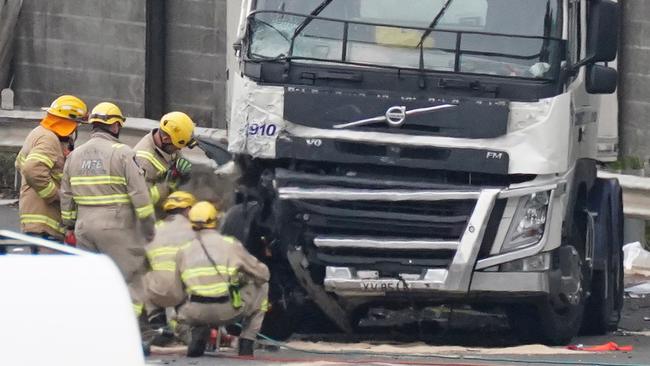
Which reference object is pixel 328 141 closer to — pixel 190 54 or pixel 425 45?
pixel 425 45

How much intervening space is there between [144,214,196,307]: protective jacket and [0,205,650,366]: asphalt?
0.49m

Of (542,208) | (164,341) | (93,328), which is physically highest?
(93,328)

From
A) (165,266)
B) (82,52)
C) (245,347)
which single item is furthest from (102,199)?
(82,52)

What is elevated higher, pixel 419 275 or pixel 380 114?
pixel 380 114

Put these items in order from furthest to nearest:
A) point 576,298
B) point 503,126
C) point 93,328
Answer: point 576,298, point 503,126, point 93,328

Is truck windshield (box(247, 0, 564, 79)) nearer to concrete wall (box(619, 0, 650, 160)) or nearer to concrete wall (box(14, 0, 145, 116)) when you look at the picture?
concrete wall (box(619, 0, 650, 160))

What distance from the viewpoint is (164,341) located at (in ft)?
37.7

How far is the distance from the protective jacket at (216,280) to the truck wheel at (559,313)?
199 centimetres

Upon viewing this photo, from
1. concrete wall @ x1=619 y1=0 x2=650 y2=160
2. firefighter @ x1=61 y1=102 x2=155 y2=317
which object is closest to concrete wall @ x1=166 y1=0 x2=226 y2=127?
concrete wall @ x1=619 y1=0 x2=650 y2=160

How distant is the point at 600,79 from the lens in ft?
37.6

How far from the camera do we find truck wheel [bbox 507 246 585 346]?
11.4 meters

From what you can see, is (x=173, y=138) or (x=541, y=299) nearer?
(x=541, y=299)

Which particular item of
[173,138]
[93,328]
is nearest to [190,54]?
[173,138]

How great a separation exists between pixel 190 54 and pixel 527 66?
9932 mm
